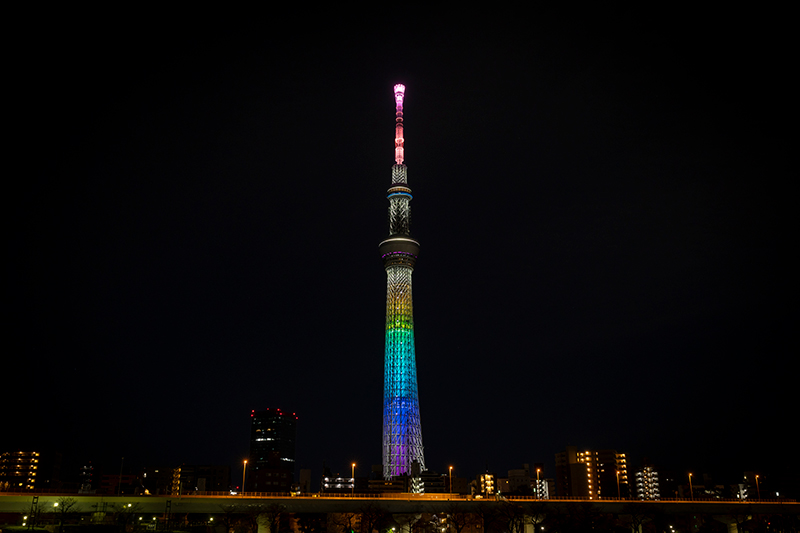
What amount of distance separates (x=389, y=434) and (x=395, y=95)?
222 feet

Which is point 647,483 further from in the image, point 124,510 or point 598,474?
point 124,510

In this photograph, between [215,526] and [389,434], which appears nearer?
[215,526]

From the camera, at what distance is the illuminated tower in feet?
412

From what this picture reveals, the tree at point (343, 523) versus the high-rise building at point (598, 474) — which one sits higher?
the high-rise building at point (598, 474)

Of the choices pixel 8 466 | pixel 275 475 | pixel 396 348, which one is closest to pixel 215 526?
pixel 396 348

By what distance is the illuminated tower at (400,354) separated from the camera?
12556 cm

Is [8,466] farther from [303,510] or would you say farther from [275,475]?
[303,510]

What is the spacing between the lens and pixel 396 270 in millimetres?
136250

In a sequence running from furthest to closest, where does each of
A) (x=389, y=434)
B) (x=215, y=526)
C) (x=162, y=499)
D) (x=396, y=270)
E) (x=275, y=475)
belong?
(x=275, y=475) < (x=396, y=270) < (x=389, y=434) < (x=215, y=526) < (x=162, y=499)

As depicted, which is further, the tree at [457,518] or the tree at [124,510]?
the tree at [457,518]

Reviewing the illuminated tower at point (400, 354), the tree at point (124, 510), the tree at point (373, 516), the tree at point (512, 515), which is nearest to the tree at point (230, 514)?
the tree at point (124, 510)

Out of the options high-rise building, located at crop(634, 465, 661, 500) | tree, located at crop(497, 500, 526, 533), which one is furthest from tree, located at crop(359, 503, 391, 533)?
high-rise building, located at crop(634, 465, 661, 500)

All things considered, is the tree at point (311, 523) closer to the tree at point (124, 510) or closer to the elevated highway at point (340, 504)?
the elevated highway at point (340, 504)

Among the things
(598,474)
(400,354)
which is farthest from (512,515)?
(598,474)
